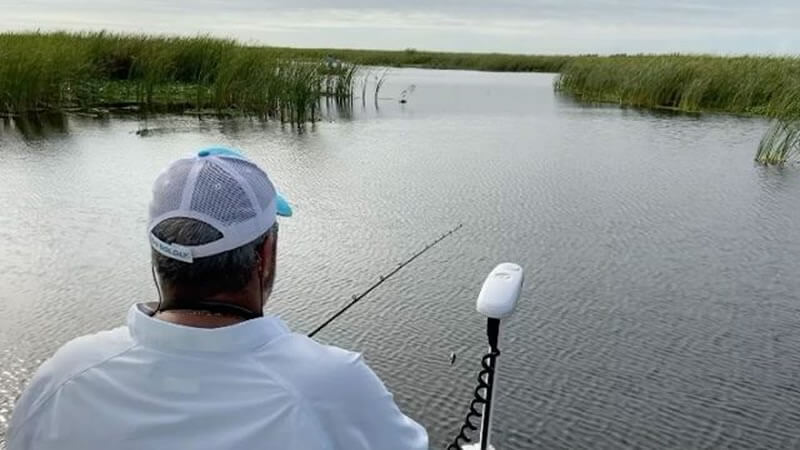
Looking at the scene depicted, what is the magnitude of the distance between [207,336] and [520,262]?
4.23m

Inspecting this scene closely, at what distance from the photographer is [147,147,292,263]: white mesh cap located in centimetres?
110

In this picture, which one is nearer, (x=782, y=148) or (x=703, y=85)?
Answer: (x=782, y=148)

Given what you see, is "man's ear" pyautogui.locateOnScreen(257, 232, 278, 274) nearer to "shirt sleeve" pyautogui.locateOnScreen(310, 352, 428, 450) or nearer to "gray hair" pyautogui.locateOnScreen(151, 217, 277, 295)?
"gray hair" pyautogui.locateOnScreen(151, 217, 277, 295)

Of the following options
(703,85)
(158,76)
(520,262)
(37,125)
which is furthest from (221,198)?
(703,85)

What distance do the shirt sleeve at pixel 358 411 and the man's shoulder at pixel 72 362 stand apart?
25 cm

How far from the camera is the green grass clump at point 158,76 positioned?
12609mm

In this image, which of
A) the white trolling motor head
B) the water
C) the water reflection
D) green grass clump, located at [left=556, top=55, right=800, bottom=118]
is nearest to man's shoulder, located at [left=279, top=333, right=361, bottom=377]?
the white trolling motor head

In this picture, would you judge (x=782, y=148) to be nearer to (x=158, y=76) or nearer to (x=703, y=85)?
(x=703, y=85)

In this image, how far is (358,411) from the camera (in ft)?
3.58

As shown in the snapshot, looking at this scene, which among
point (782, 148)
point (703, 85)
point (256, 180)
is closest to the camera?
point (256, 180)

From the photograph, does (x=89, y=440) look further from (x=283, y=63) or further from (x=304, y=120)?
(x=283, y=63)

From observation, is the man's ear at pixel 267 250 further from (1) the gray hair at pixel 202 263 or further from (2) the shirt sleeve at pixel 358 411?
(2) the shirt sleeve at pixel 358 411

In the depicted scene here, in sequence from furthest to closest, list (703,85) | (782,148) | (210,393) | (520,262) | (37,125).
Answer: (703,85)
(37,125)
(782,148)
(520,262)
(210,393)

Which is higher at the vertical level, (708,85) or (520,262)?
(708,85)
